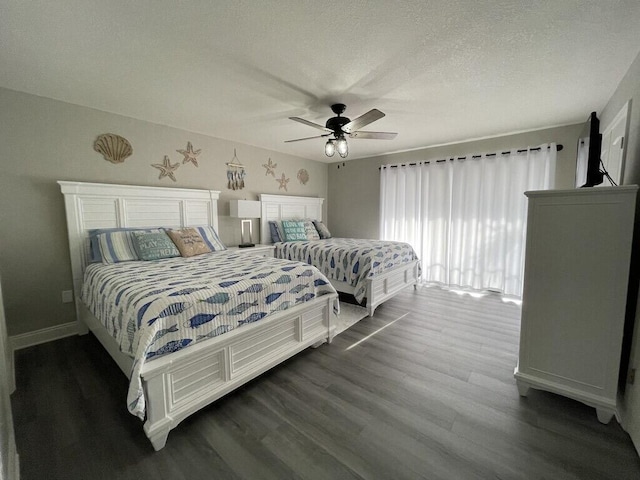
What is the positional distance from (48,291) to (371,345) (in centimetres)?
324

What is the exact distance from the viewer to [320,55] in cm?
186

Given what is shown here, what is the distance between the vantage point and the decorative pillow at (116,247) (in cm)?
255

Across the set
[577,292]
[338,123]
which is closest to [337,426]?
[577,292]

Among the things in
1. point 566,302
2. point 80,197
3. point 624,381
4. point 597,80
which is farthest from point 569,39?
point 80,197

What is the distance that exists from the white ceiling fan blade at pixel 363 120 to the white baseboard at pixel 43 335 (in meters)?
3.51

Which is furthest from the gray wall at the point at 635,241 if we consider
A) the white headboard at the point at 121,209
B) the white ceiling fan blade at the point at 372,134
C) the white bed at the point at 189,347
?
the white headboard at the point at 121,209

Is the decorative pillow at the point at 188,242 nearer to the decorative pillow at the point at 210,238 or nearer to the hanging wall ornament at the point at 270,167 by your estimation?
the decorative pillow at the point at 210,238

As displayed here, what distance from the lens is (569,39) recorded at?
1.69 meters

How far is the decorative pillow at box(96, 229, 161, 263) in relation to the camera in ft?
8.38

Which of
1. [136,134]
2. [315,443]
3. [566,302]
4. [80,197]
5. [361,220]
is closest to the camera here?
[315,443]

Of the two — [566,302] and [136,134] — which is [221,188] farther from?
[566,302]

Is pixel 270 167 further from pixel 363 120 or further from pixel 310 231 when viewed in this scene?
pixel 363 120

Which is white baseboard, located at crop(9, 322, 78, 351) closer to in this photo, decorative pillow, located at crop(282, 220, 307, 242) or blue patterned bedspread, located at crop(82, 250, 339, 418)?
blue patterned bedspread, located at crop(82, 250, 339, 418)

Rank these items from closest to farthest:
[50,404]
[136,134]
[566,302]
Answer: [566,302]
[50,404]
[136,134]
